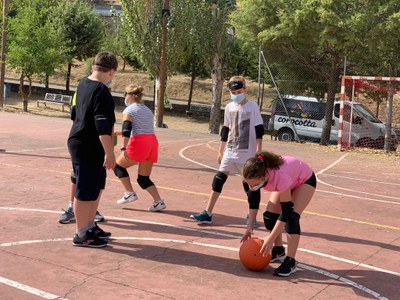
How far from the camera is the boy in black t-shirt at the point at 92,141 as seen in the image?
Answer: 19.0ft

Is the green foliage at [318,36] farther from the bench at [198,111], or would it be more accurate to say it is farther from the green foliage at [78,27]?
the green foliage at [78,27]

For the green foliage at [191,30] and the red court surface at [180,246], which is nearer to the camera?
the red court surface at [180,246]

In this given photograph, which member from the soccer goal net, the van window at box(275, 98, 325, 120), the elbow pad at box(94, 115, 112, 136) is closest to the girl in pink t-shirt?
the elbow pad at box(94, 115, 112, 136)

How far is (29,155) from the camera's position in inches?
502

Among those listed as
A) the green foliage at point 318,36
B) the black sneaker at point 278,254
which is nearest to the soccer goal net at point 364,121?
the green foliage at point 318,36

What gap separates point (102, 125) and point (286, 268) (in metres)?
2.33

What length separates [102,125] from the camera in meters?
5.74

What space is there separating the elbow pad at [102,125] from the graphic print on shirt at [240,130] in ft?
6.83

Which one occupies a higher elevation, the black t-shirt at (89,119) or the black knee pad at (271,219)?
the black t-shirt at (89,119)

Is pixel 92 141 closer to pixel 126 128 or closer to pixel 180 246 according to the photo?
pixel 180 246

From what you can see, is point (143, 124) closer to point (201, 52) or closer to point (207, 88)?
point (201, 52)

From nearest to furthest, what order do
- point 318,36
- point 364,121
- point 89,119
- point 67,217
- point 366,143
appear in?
point 89,119
point 67,217
point 366,143
point 318,36
point 364,121

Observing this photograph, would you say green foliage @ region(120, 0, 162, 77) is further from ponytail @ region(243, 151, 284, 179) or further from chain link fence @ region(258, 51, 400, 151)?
ponytail @ region(243, 151, 284, 179)

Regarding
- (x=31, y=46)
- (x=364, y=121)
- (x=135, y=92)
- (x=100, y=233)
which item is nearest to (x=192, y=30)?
(x=31, y=46)
